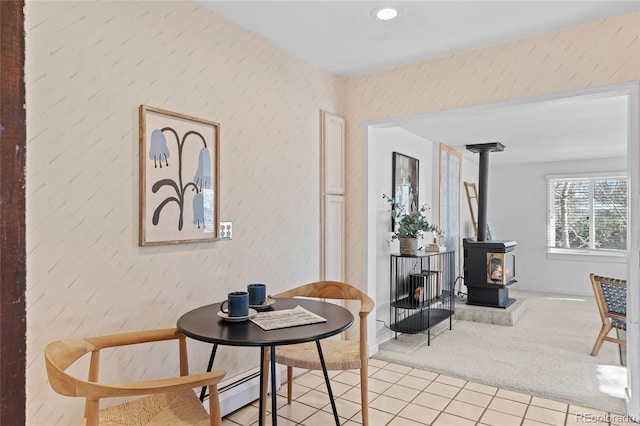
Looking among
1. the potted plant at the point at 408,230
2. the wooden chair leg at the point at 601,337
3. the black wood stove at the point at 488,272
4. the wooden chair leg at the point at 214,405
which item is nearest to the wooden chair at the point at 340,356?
the wooden chair leg at the point at 214,405

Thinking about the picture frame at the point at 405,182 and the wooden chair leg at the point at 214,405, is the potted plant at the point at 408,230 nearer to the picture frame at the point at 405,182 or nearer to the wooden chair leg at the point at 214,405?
the picture frame at the point at 405,182

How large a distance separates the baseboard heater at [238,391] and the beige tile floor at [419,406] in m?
0.05

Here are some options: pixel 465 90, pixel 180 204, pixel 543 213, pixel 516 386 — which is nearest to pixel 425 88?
pixel 465 90

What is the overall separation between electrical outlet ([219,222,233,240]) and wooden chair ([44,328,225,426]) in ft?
2.58

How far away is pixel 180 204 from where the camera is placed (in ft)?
7.59

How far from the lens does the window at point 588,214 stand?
6812 millimetres

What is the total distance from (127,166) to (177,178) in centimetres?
28

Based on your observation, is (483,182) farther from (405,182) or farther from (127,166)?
(127,166)

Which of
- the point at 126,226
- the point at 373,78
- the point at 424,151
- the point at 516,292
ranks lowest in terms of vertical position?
the point at 516,292

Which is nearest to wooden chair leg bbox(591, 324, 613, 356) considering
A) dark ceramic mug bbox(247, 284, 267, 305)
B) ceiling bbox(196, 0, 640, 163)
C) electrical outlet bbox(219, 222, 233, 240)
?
ceiling bbox(196, 0, 640, 163)

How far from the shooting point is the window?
22.4 ft

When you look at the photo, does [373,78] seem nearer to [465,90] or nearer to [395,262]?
[465,90]

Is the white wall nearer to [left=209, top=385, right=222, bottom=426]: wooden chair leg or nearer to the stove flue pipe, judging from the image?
the stove flue pipe

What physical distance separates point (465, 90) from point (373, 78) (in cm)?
81
